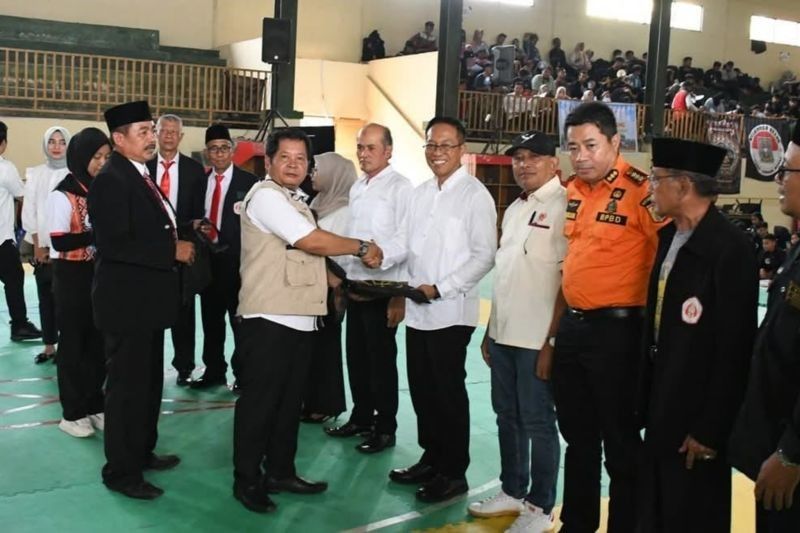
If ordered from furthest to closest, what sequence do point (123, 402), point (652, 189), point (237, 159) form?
point (237, 159)
point (123, 402)
point (652, 189)

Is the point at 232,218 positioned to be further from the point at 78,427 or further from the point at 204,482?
the point at 204,482

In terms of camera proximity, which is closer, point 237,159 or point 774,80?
point 237,159

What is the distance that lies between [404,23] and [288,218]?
1570cm

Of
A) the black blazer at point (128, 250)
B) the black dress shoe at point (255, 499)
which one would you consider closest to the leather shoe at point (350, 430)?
the black dress shoe at point (255, 499)

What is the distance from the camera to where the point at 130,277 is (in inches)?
135

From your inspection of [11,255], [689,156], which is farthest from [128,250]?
[11,255]

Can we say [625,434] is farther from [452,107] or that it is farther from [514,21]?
[514,21]

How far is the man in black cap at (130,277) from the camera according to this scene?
3387 millimetres

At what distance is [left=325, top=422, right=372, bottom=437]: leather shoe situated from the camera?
4496 millimetres

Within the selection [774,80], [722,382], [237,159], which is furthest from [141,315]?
[774,80]

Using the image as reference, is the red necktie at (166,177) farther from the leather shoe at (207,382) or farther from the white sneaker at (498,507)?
the white sneaker at (498,507)

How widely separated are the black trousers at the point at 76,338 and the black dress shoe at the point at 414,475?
1775mm

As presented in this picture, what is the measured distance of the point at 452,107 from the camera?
13.5 meters

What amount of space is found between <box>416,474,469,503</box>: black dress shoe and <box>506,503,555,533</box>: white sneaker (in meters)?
0.42
